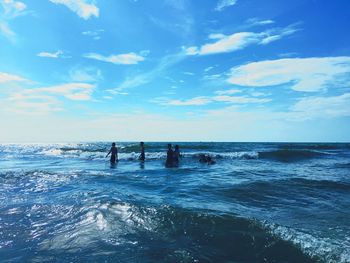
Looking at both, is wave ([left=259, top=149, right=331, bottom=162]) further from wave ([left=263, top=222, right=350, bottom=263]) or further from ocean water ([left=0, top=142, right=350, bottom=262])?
wave ([left=263, top=222, right=350, bottom=263])

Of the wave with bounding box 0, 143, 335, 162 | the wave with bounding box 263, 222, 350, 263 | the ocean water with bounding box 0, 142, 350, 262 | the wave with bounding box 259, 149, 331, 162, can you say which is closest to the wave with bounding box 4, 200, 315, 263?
the ocean water with bounding box 0, 142, 350, 262

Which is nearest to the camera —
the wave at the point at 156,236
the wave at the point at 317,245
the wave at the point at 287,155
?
the wave at the point at 317,245

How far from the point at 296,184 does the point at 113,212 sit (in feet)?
28.0

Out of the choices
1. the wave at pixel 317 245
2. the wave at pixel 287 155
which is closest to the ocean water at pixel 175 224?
the wave at pixel 317 245

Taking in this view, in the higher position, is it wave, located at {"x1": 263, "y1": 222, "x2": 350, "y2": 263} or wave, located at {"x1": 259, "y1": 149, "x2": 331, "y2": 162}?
wave, located at {"x1": 259, "y1": 149, "x2": 331, "y2": 162}

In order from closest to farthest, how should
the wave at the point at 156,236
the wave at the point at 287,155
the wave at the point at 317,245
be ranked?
the wave at the point at 317,245
the wave at the point at 156,236
the wave at the point at 287,155

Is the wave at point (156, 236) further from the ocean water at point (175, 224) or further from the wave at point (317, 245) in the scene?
the wave at point (317, 245)

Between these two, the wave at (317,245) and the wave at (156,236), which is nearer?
the wave at (317,245)

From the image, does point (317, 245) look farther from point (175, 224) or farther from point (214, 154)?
point (214, 154)

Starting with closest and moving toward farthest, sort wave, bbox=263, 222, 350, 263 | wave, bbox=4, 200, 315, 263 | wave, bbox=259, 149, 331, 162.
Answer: wave, bbox=263, 222, 350, 263 → wave, bbox=4, 200, 315, 263 → wave, bbox=259, 149, 331, 162

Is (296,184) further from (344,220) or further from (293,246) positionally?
(293,246)

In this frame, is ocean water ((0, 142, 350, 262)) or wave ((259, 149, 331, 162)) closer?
ocean water ((0, 142, 350, 262))

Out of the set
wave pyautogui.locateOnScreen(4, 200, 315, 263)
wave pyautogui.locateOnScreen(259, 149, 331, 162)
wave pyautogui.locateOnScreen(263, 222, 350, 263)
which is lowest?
wave pyautogui.locateOnScreen(4, 200, 315, 263)

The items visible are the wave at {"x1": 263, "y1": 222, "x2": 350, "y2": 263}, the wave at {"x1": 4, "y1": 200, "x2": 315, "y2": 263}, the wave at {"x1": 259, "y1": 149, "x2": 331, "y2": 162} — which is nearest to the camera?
the wave at {"x1": 263, "y1": 222, "x2": 350, "y2": 263}
